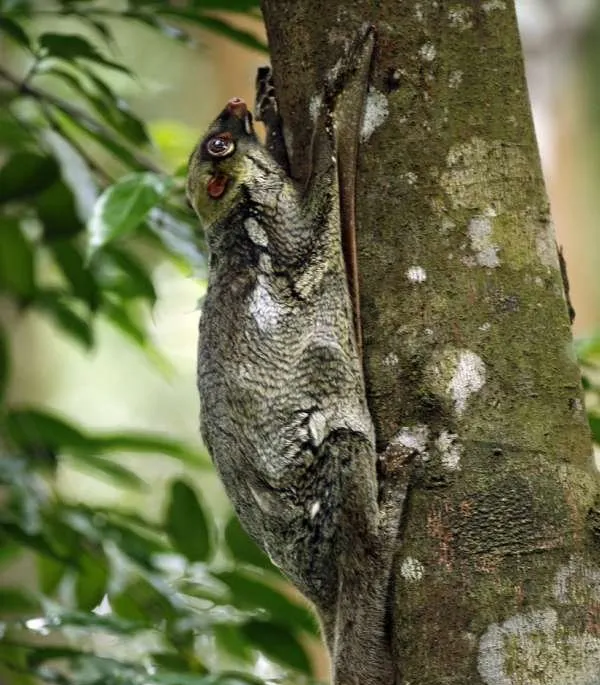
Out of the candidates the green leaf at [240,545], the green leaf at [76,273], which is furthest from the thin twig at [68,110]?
the green leaf at [240,545]

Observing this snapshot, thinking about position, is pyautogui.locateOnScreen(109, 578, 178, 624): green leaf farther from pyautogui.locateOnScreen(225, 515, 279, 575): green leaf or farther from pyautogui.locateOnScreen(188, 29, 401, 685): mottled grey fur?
pyautogui.locateOnScreen(188, 29, 401, 685): mottled grey fur

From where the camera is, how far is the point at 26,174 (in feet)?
11.9

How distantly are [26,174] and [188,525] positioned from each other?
4.08 feet

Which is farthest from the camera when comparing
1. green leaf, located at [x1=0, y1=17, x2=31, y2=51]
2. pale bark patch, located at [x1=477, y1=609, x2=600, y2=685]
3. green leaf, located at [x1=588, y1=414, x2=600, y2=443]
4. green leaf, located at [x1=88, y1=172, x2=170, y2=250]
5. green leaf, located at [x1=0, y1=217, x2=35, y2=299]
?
green leaf, located at [x1=0, y1=217, x2=35, y2=299]

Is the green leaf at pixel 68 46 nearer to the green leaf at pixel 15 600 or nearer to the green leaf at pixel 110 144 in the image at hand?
the green leaf at pixel 110 144

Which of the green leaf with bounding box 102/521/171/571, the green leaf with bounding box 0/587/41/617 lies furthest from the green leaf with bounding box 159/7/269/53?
the green leaf with bounding box 0/587/41/617

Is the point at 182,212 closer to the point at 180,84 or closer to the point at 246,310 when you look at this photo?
the point at 246,310

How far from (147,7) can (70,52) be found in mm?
356

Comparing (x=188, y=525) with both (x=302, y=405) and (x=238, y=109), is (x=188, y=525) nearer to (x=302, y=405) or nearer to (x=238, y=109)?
(x=302, y=405)

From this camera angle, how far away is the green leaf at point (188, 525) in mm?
3521

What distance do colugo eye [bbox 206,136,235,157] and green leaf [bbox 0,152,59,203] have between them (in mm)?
907

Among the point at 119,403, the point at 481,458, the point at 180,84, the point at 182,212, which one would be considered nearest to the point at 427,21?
the point at 481,458

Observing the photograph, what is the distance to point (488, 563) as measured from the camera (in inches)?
80.4

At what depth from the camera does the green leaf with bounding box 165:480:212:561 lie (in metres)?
3.52
